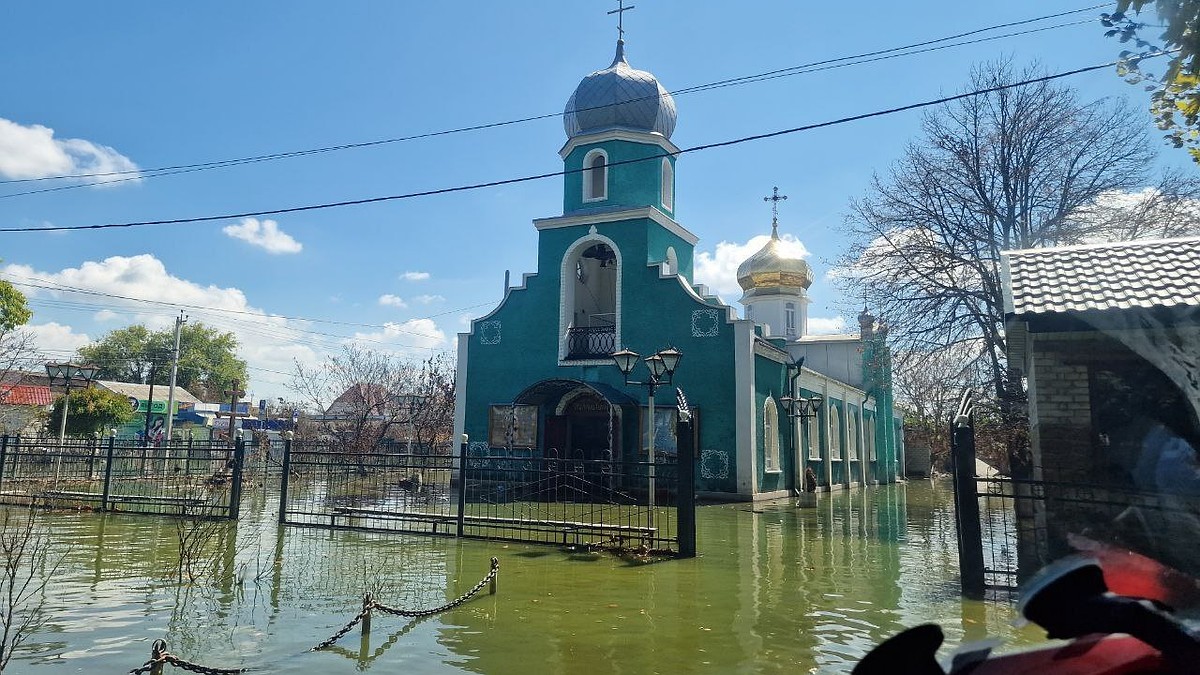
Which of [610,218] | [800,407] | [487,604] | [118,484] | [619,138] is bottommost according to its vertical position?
[487,604]

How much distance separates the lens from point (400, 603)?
7254mm

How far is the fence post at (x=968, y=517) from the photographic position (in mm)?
7828

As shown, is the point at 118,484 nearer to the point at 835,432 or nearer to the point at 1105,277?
the point at 1105,277

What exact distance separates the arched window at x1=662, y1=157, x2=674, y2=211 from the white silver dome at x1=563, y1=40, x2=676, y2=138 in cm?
88

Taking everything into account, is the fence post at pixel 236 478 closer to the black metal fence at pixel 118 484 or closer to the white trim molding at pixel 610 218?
the black metal fence at pixel 118 484

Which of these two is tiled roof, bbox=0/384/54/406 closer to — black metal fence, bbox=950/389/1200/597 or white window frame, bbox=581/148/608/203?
white window frame, bbox=581/148/608/203

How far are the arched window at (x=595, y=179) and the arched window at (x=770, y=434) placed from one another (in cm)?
743

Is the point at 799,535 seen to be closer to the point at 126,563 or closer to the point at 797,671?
the point at 797,671

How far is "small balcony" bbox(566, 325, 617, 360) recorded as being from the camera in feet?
68.7

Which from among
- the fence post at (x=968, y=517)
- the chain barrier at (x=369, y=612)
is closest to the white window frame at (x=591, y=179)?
the fence post at (x=968, y=517)

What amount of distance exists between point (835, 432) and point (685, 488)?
2062 centimetres

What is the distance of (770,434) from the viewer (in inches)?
842

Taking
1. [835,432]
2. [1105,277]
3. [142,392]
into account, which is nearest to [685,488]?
[1105,277]

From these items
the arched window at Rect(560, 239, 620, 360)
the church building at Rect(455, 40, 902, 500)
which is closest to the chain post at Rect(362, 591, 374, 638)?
the church building at Rect(455, 40, 902, 500)
